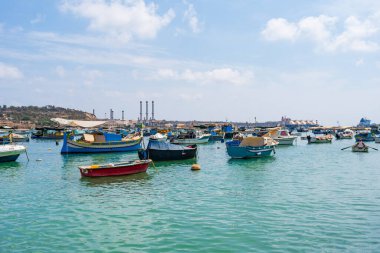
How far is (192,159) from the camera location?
42.3m

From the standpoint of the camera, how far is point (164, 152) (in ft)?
130

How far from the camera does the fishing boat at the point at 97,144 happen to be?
50.3 m

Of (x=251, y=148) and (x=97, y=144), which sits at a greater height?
(x=251, y=148)

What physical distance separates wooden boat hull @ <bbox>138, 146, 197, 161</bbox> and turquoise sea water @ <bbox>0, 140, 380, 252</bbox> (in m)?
9.00

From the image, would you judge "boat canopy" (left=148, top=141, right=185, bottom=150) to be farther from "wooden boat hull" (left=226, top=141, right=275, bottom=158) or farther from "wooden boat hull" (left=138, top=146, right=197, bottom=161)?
"wooden boat hull" (left=226, top=141, right=275, bottom=158)

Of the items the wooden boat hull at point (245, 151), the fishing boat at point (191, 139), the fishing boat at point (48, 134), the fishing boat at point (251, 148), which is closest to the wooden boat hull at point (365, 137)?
the fishing boat at point (191, 139)

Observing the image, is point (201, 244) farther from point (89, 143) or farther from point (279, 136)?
point (279, 136)

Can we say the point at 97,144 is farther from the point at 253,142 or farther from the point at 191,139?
the point at 191,139

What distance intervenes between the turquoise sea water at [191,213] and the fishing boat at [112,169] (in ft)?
1.90

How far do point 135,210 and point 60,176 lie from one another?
46.6 feet

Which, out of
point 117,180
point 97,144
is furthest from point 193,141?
point 117,180

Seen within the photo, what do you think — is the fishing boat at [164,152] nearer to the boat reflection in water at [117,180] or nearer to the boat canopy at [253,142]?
the boat canopy at [253,142]

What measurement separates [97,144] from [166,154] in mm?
15352

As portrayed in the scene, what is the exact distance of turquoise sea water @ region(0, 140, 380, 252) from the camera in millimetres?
12953
